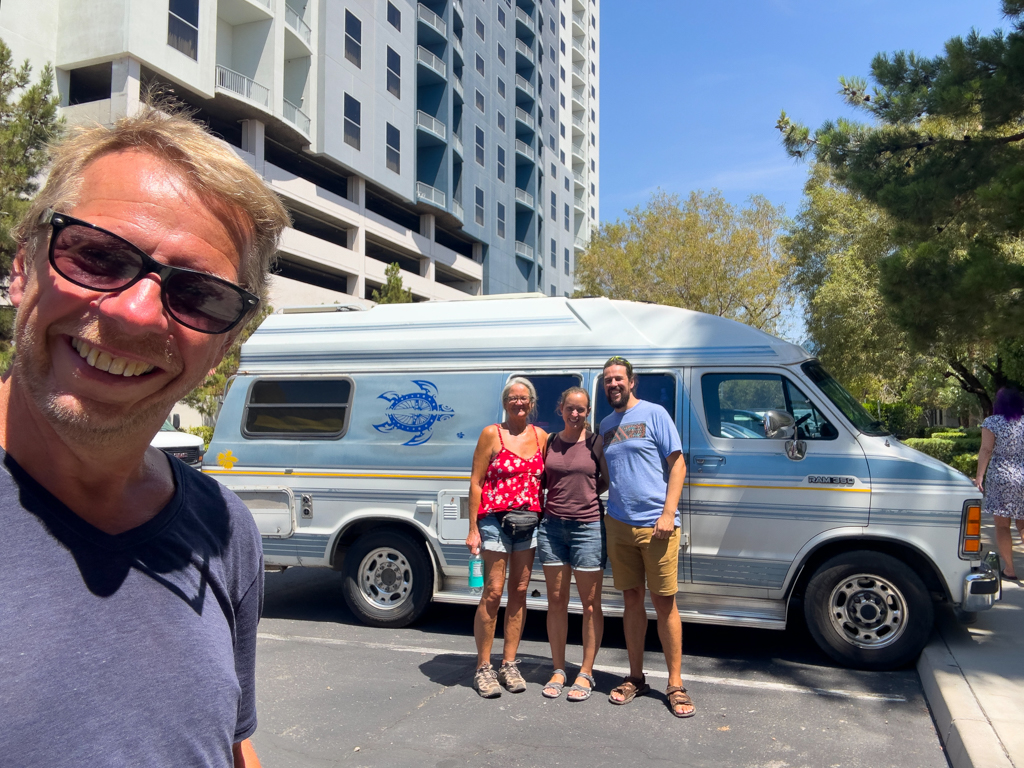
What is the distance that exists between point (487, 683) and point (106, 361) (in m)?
4.53

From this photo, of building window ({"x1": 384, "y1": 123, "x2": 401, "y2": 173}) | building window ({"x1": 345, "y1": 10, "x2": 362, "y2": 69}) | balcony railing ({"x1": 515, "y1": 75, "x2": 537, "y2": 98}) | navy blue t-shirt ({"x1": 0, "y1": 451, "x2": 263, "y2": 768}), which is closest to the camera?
navy blue t-shirt ({"x1": 0, "y1": 451, "x2": 263, "y2": 768})

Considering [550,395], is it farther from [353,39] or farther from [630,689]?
[353,39]

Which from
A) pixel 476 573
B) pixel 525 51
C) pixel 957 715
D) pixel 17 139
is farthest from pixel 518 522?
pixel 525 51

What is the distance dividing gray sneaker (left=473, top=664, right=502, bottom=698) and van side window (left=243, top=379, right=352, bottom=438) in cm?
269

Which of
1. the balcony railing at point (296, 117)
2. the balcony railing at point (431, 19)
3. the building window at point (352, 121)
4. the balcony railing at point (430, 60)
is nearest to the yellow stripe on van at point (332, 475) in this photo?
the balcony railing at point (296, 117)

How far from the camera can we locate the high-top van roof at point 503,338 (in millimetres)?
6305

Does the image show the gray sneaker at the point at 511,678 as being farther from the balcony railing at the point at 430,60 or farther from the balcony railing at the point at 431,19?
the balcony railing at the point at 431,19

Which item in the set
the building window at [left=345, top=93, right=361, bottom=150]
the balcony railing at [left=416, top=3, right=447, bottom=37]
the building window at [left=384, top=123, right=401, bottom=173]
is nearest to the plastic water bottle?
the building window at [left=345, top=93, right=361, bottom=150]

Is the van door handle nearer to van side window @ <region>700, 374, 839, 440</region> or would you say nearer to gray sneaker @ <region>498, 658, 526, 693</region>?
van side window @ <region>700, 374, 839, 440</region>

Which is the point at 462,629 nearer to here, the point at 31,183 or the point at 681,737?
the point at 681,737

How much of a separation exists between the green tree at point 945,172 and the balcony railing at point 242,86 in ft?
72.4

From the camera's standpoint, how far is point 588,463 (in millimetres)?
5363

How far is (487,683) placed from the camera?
5.20 m

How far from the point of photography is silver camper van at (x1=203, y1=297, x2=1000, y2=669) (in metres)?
5.63
